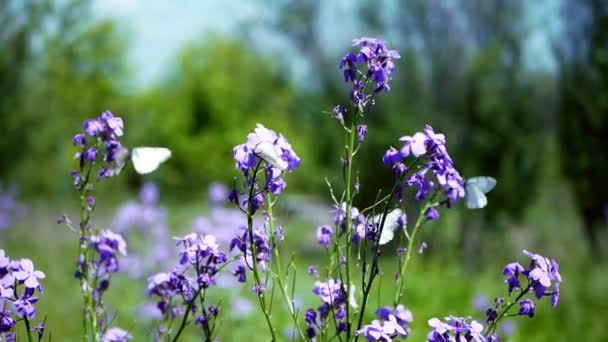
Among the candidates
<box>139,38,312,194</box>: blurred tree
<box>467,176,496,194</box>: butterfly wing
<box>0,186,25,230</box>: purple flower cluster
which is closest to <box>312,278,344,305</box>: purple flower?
<box>467,176,496,194</box>: butterfly wing

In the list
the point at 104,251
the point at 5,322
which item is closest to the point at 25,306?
the point at 5,322

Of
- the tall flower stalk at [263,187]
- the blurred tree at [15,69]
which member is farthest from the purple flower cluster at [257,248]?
the blurred tree at [15,69]

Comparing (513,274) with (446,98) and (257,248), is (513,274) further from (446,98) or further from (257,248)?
(446,98)

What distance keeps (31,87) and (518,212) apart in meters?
8.64

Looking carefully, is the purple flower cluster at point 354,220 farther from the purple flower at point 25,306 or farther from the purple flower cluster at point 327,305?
the purple flower at point 25,306

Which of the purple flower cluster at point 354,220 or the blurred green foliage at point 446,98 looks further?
the blurred green foliage at point 446,98

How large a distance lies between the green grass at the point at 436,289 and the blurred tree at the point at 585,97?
775mm

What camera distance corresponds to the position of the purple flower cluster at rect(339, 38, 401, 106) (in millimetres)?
1885

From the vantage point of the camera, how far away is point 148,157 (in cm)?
182

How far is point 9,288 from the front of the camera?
1.81 metres

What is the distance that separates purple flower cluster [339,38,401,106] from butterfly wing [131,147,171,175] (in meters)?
0.51

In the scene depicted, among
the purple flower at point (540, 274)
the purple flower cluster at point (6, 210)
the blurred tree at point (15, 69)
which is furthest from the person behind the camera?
the blurred tree at point (15, 69)

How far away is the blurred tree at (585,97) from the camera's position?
859cm

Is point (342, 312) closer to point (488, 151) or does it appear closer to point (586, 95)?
point (586, 95)
